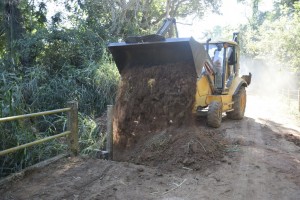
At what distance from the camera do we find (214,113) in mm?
8109

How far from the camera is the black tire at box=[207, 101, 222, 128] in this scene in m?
8.10

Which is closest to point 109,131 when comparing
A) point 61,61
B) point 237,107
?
point 237,107

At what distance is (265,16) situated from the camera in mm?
51031

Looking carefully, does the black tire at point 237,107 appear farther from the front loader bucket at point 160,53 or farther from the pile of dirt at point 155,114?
the pile of dirt at point 155,114

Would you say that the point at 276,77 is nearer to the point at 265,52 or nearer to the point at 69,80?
the point at 265,52

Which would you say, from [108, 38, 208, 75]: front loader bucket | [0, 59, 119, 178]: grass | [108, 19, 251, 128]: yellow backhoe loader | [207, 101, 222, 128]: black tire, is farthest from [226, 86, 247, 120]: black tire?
[0, 59, 119, 178]: grass

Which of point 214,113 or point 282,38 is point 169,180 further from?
point 282,38

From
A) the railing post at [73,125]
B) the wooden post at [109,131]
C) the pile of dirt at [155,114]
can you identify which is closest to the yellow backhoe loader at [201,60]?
the pile of dirt at [155,114]

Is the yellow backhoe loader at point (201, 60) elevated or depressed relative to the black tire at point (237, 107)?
elevated

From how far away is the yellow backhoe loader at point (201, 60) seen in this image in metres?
7.27

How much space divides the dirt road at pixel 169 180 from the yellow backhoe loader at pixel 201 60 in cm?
185

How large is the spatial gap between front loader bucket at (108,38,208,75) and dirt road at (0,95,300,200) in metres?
2.17

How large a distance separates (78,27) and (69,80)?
11.6 feet

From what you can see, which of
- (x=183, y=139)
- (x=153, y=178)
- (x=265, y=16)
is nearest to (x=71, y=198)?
(x=153, y=178)
